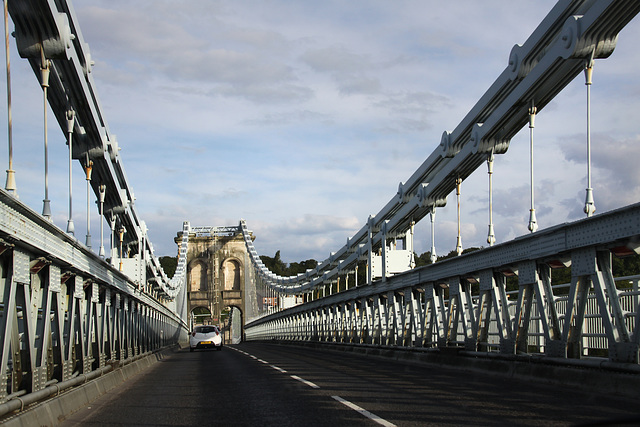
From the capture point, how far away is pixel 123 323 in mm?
21531

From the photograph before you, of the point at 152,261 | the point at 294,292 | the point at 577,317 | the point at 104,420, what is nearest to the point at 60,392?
the point at 104,420

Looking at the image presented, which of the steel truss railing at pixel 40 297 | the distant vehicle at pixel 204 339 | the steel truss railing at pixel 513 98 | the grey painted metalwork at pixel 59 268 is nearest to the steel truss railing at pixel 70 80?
the grey painted metalwork at pixel 59 268

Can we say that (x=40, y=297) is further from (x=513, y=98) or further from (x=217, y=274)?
(x=217, y=274)

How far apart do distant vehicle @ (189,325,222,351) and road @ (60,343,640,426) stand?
98.8 feet

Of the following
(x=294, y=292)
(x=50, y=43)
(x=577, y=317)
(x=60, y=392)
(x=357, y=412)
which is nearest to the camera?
(x=357, y=412)

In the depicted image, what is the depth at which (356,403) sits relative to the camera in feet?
34.4

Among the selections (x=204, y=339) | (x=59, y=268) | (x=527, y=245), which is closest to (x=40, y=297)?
(x=59, y=268)

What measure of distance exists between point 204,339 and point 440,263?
2789 cm

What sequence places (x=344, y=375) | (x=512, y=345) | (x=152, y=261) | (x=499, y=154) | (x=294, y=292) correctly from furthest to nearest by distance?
(x=294, y=292)
(x=152, y=261)
(x=499, y=154)
(x=344, y=375)
(x=512, y=345)

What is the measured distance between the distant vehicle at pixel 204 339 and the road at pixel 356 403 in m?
30.1

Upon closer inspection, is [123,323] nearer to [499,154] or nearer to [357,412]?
[499,154]

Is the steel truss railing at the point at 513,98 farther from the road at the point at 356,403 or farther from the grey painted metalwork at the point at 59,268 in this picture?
the grey painted metalwork at the point at 59,268

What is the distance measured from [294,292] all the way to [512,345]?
4866 cm

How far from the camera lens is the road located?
882cm
